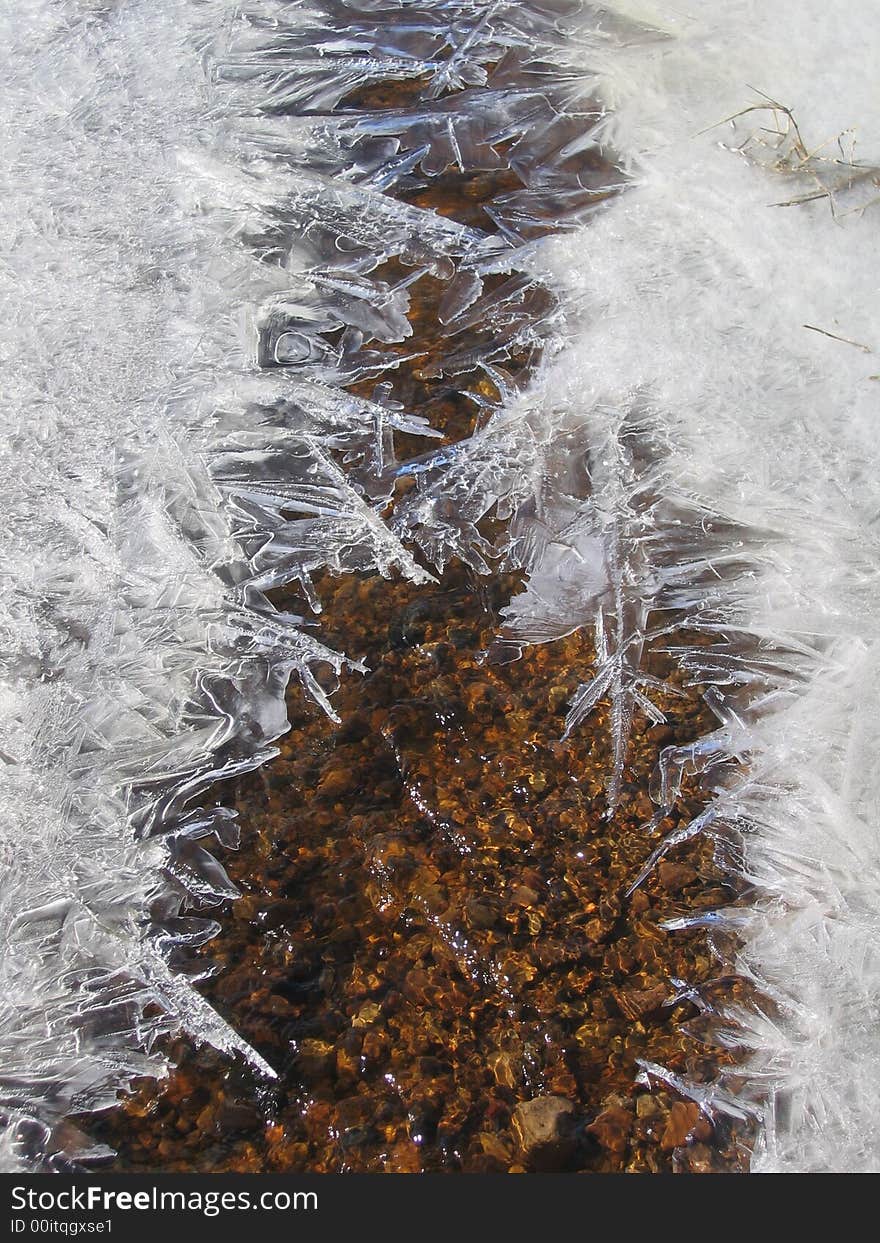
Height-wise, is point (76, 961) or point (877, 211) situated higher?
point (877, 211)

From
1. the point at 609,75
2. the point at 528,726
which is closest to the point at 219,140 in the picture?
the point at 609,75

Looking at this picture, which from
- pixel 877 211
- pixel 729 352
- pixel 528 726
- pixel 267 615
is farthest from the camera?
pixel 877 211

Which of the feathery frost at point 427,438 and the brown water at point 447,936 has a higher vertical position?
the feathery frost at point 427,438

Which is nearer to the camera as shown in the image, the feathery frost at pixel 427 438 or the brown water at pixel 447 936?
the brown water at pixel 447 936

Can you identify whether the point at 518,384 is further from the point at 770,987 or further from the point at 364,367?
the point at 770,987

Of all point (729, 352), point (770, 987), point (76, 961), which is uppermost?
point (729, 352)

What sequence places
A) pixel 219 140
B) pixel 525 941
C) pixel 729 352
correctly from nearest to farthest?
pixel 525 941
pixel 729 352
pixel 219 140

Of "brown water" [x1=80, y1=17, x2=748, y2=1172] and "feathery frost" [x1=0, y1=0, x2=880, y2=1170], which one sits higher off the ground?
"feathery frost" [x1=0, y1=0, x2=880, y2=1170]

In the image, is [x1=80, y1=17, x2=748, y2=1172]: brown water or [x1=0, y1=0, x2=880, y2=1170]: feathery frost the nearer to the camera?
[x1=80, y1=17, x2=748, y2=1172]: brown water
